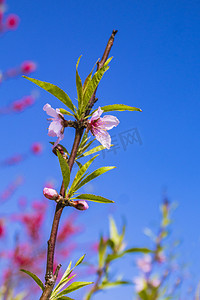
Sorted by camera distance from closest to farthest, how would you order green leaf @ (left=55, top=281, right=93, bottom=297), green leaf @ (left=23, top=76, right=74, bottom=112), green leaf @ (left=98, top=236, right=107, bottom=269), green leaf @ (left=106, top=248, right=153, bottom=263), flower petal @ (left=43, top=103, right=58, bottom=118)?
1. green leaf @ (left=55, top=281, right=93, bottom=297)
2. green leaf @ (left=23, top=76, right=74, bottom=112)
3. flower petal @ (left=43, top=103, right=58, bottom=118)
4. green leaf @ (left=106, top=248, right=153, bottom=263)
5. green leaf @ (left=98, top=236, right=107, bottom=269)

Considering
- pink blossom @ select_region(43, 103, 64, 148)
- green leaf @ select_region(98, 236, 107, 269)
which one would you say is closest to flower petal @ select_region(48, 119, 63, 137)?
pink blossom @ select_region(43, 103, 64, 148)

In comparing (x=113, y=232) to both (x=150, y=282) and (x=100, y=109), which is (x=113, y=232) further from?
(x=100, y=109)

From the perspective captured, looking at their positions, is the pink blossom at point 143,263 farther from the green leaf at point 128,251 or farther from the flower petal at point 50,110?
the flower petal at point 50,110

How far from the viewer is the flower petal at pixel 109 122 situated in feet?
2.80

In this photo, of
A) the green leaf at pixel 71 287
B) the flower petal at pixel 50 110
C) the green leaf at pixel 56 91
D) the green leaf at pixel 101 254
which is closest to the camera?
the green leaf at pixel 71 287

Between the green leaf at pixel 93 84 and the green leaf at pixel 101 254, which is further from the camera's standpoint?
the green leaf at pixel 101 254

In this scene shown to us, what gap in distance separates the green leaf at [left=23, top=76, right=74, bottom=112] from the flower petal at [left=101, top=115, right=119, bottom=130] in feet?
0.47

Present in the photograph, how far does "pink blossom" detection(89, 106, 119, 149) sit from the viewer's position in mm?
741

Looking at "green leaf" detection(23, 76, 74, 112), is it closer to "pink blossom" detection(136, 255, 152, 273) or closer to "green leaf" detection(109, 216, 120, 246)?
"green leaf" detection(109, 216, 120, 246)

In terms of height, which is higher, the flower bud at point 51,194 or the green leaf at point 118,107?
the green leaf at point 118,107

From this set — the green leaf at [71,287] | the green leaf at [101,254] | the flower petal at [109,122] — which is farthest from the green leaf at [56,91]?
the green leaf at [101,254]

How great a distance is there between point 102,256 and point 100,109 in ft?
3.29

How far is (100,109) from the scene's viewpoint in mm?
736

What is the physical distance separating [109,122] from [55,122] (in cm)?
18
